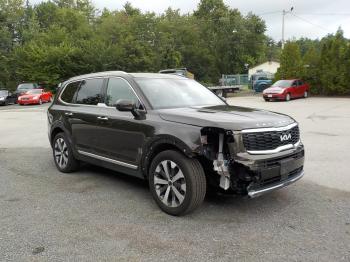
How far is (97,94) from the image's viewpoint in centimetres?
623

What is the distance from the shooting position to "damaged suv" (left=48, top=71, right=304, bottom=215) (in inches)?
176

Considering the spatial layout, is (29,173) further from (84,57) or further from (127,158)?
(84,57)

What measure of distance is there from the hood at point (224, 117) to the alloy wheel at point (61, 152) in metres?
2.55

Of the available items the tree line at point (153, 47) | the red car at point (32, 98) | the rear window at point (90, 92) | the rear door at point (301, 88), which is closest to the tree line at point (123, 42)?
the tree line at point (153, 47)

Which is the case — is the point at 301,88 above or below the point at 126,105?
below

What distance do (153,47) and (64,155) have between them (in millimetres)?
42539

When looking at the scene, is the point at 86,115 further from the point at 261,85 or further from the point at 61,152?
the point at 261,85

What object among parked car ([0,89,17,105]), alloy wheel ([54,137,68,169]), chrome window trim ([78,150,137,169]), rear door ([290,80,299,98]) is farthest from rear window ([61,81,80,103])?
parked car ([0,89,17,105])

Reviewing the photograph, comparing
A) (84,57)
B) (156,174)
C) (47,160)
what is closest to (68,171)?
(47,160)

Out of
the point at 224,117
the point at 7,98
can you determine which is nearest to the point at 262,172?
the point at 224,117

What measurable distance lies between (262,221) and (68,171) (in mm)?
3728

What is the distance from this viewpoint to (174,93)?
5762 mm

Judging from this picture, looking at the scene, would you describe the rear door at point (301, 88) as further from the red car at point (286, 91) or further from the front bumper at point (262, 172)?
the front bumper at point (262, 172)

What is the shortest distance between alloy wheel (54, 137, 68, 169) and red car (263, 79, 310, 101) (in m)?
22.0
